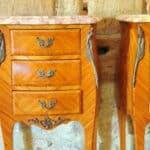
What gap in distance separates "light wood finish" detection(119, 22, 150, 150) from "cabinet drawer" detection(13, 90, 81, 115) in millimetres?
279

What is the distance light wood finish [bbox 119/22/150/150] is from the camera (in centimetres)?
154

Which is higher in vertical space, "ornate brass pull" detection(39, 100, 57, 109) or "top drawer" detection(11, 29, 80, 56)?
"top drawer" detection(11, 29, 80, 56)

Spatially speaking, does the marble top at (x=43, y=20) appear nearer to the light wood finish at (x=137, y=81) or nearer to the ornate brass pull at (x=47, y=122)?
the light wood finish at (x=137, y=81)

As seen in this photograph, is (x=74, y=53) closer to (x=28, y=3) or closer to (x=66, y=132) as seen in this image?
(x=28, y=3)

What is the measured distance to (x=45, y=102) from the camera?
1.57m

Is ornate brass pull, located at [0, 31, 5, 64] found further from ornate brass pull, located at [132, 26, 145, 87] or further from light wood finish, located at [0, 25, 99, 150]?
ornate brass pull, located at [132, 26, 145, 87]

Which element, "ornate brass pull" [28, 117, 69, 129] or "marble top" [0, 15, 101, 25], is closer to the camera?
"marble top" [0, 15, 101, 25]

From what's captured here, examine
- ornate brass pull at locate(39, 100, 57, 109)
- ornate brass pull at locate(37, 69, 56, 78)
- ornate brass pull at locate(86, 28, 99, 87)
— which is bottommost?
ornate brass pull at locate(39, 100, 57, 109)

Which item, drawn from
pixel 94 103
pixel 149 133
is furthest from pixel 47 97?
pixel 149 133

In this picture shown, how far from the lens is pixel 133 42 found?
1614 mm

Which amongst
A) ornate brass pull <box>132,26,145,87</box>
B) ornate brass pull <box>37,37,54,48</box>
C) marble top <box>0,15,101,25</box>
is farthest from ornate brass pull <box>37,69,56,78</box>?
ornate brass pull <box>132,26,145,87</box>

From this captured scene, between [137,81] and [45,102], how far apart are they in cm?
45

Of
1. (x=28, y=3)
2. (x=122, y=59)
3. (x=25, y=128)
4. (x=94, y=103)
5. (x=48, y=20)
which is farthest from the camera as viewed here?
(x=25, y=128)

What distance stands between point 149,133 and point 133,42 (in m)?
0.77
